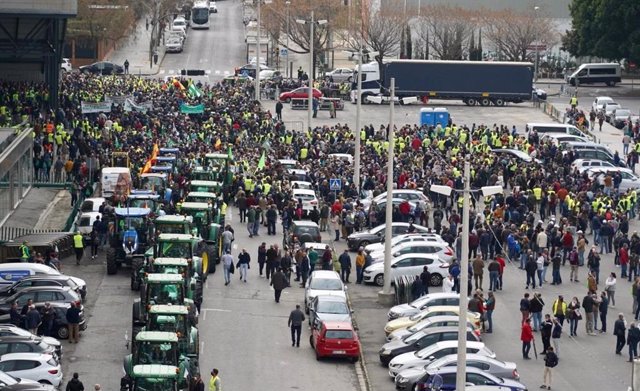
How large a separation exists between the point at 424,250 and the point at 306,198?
974 centimetres

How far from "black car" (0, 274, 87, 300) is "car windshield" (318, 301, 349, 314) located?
23.2 feet

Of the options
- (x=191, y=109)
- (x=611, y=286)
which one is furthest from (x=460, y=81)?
(x=611, y=286)

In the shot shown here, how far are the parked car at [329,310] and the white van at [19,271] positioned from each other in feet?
24.1

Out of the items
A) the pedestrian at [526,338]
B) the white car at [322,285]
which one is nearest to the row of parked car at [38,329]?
the white car at [322,285]

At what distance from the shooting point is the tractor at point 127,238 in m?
53.4

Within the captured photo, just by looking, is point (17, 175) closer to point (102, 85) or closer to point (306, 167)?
point (306, 167)

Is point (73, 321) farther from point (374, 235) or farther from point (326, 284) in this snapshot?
point (374, 235)

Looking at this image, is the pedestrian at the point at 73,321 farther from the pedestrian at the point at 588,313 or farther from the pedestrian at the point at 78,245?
the pedestrian at the point at 588,313

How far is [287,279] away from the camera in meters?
54.2

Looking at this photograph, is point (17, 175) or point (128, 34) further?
point (128, 34)

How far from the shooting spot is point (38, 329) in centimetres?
4541

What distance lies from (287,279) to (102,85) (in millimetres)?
44598

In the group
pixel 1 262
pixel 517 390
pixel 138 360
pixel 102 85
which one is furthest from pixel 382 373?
pixel 102 85

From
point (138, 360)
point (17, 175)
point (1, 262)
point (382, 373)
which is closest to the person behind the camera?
point (138, 360)
